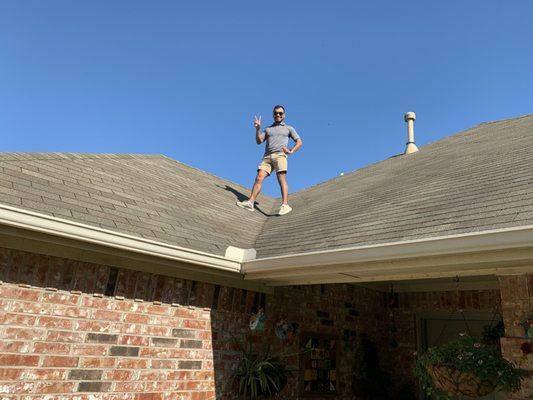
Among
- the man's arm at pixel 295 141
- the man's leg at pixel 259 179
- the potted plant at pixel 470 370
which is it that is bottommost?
the potted plant at pixel 470 370

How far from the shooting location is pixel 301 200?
8.60 meters

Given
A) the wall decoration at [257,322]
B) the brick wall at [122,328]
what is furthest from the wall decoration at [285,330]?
the wall decoration at [257,322]

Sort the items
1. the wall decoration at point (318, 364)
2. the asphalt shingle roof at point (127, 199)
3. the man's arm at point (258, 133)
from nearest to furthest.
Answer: the asphalt shingle roof at point (127, 199), the wall decoration at point (318, 364), the man's arm at point (258, 133)

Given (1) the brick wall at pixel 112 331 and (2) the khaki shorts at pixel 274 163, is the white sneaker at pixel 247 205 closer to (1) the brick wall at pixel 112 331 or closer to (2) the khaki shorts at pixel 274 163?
(2) the khaki shorts at pixel 274 163

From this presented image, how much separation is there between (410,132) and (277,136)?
388cm

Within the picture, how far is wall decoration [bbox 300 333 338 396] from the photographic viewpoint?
608cm

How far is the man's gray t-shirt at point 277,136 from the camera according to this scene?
7.59 metres

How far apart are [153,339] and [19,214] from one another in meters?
1.82

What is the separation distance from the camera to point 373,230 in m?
4.57

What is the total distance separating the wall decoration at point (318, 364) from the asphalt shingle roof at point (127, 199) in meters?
1.72

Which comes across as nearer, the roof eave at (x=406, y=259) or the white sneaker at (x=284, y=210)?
the roof eave at (x=406, y=259)

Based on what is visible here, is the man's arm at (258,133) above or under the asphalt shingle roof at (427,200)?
above

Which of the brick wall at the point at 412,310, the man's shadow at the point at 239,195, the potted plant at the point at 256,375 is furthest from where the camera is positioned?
the man's shadow at the point at 239,195

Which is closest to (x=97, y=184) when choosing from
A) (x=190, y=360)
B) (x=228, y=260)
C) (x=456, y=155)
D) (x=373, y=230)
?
(x=228, y=260)
